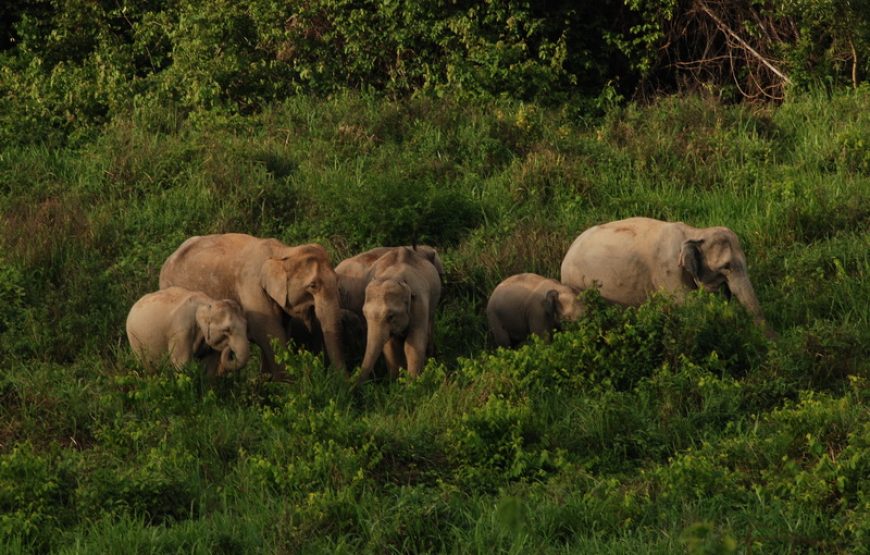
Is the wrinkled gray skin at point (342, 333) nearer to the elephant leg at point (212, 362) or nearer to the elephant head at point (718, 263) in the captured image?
the elephant leg at point (212, 362)

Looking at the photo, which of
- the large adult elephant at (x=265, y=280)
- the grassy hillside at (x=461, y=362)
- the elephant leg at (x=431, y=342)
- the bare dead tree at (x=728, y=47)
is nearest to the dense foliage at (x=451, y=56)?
the bare dead tree at (x=728, y=47)

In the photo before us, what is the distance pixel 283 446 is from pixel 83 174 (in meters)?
5.29

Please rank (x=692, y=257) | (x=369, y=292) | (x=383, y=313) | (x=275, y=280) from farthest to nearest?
(x=692, y=257)
(x=275, y=280)
(x=369, y=292)
(x=383, y=313)

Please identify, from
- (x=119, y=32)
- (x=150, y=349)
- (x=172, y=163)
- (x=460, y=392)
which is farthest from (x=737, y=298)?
(x=119, y=32)

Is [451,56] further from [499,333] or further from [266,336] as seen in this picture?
[266,336]

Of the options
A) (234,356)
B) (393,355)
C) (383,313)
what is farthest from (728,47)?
(234,356)

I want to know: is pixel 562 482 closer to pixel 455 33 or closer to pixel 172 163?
pixel 172 163

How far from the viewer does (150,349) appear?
8898 millimetres

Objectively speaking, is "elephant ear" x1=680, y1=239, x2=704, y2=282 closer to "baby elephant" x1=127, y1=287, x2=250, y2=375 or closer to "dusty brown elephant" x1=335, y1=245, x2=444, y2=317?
"dusty brown elephant" x1=335, y1=245, x2=444, y2=317

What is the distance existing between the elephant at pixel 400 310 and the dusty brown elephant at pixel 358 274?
162 mm

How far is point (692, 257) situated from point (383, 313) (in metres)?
1.85

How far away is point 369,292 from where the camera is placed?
9008 millimetres

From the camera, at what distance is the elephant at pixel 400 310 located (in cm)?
892

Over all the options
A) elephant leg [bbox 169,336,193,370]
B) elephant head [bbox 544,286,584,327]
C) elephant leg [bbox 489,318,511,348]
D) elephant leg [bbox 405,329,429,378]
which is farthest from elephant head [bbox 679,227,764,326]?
elephant leg [bbox 169,336,193,370]
